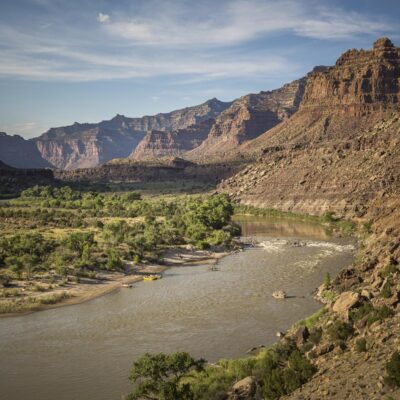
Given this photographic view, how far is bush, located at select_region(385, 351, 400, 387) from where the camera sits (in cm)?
2089

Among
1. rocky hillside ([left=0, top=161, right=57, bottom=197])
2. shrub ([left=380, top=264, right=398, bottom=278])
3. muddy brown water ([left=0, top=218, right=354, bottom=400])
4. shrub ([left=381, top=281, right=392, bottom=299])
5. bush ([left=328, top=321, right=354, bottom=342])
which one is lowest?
muddy brown water ([left=0, top=218, right=354, bottom=400])

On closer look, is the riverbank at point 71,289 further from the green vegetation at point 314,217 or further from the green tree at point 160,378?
the green vegetation at point 314,217

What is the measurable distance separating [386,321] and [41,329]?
2664 centimetres

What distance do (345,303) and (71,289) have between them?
29540mm

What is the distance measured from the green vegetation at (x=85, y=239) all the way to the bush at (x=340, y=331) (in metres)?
→ 28.8

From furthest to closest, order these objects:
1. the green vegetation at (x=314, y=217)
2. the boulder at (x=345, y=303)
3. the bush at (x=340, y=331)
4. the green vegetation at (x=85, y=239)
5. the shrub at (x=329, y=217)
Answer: the shrub at (x=329, y=217) < the green vegetation at (x=314, y=217) < the green vegetation at (x=85, y=239) < the boulder at (x=345, y=303) < the bush at (x=340, y=331)

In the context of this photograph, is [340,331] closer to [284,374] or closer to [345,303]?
[345,303]

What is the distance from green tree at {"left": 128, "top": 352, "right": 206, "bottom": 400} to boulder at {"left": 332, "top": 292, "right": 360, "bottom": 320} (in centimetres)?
1006

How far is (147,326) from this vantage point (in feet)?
141

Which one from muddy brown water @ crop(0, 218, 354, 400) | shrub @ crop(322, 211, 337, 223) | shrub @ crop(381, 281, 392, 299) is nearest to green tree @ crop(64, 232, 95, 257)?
muddy brown water @ crop(0, 218, 354, 400)

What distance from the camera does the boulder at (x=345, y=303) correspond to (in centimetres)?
3366

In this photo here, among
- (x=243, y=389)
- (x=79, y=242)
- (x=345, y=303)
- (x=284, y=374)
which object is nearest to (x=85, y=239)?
(x=79, y=242)

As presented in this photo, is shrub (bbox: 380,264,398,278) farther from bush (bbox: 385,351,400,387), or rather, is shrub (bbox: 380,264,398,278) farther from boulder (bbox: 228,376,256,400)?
bush (bbox: 385,351,400,387)

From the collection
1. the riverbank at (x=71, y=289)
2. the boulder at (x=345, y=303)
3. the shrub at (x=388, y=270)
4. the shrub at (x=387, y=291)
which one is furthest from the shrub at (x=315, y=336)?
the riverbank at (x=71, y=289)
